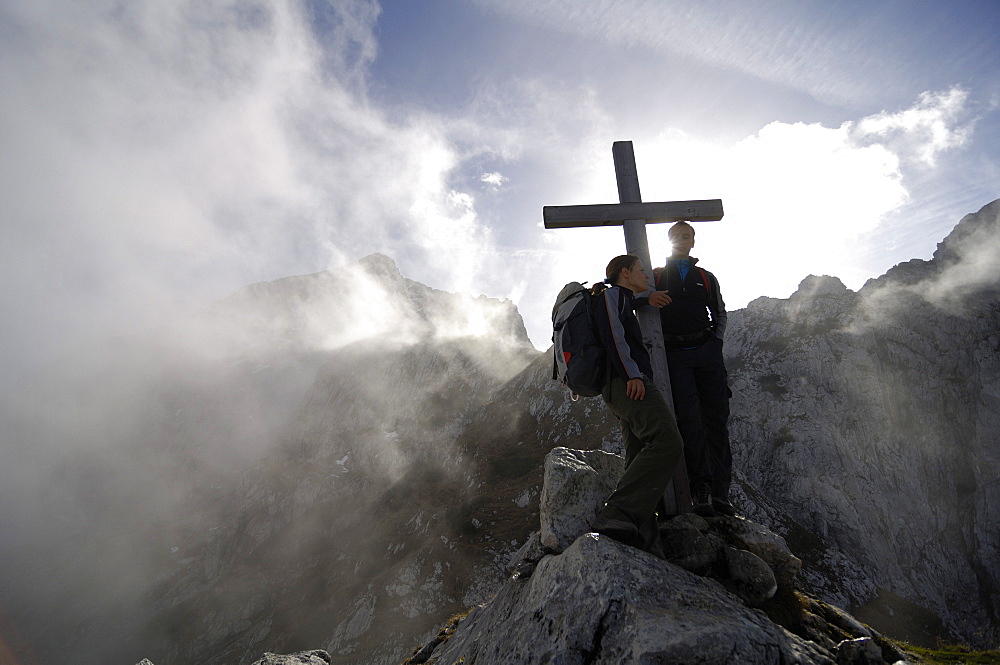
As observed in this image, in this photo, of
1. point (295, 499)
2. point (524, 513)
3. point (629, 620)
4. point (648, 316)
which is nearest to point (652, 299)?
point (648, 316)

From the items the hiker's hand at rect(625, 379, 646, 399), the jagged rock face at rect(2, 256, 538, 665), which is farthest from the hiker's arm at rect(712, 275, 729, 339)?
the jagged rock face at rect(2, 256, 538, 665)

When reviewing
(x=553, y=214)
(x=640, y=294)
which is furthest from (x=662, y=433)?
(x=553, y=214)

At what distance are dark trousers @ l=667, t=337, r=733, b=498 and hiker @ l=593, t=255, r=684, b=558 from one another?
1.44 meters

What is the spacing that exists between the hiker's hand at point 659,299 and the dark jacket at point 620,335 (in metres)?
0.98

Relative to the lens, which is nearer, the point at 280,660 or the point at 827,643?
the point at 827,643

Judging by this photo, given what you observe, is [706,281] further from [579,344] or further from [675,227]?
[579,344]

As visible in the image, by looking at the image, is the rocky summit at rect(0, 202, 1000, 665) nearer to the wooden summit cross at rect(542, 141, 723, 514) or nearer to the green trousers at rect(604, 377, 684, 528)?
the green trousers at rect(604, 377, 684, 528)

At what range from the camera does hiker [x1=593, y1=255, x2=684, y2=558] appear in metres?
4.51

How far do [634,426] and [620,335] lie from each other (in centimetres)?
112

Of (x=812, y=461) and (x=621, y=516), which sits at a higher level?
(x=621, y=516)

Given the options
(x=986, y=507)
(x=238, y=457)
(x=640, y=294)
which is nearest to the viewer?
(x=640, y=294)

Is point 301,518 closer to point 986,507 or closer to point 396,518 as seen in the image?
point 396,518

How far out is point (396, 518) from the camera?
4700cm

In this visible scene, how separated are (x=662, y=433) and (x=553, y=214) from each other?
3.81 metres
